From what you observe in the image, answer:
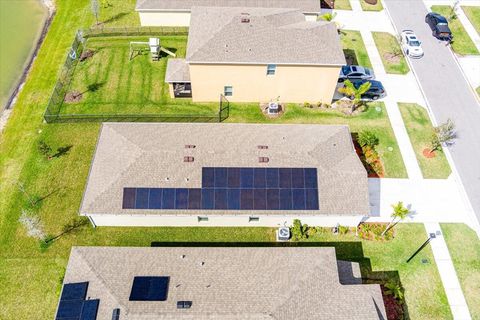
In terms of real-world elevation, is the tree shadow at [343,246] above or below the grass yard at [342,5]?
below

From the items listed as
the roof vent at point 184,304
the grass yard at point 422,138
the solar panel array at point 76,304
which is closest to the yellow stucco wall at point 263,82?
the grass yard at point 422,138

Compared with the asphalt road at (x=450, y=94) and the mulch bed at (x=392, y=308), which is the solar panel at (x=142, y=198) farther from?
the asphalt road at (x=450, y=94)

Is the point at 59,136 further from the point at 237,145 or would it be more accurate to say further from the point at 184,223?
the point at 237,145

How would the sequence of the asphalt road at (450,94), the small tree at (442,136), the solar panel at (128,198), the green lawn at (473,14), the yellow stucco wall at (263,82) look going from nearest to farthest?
the solar panel at (128,198), the small tree at (442,136), the asphalt road at (450,94), the yellow stucco wall at (263,82), the green lawn at (473,14)

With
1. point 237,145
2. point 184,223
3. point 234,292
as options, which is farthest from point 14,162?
point 234,292

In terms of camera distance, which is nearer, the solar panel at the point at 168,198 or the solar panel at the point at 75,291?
the solar panel at the point at 75,291

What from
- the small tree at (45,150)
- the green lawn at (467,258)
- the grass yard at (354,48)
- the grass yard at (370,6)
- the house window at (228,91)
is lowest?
the green lawn at (467,258)

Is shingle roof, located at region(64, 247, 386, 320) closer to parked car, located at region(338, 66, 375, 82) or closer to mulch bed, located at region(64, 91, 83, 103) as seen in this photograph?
mulch bed, located at region(64, 91, 83, 103)
